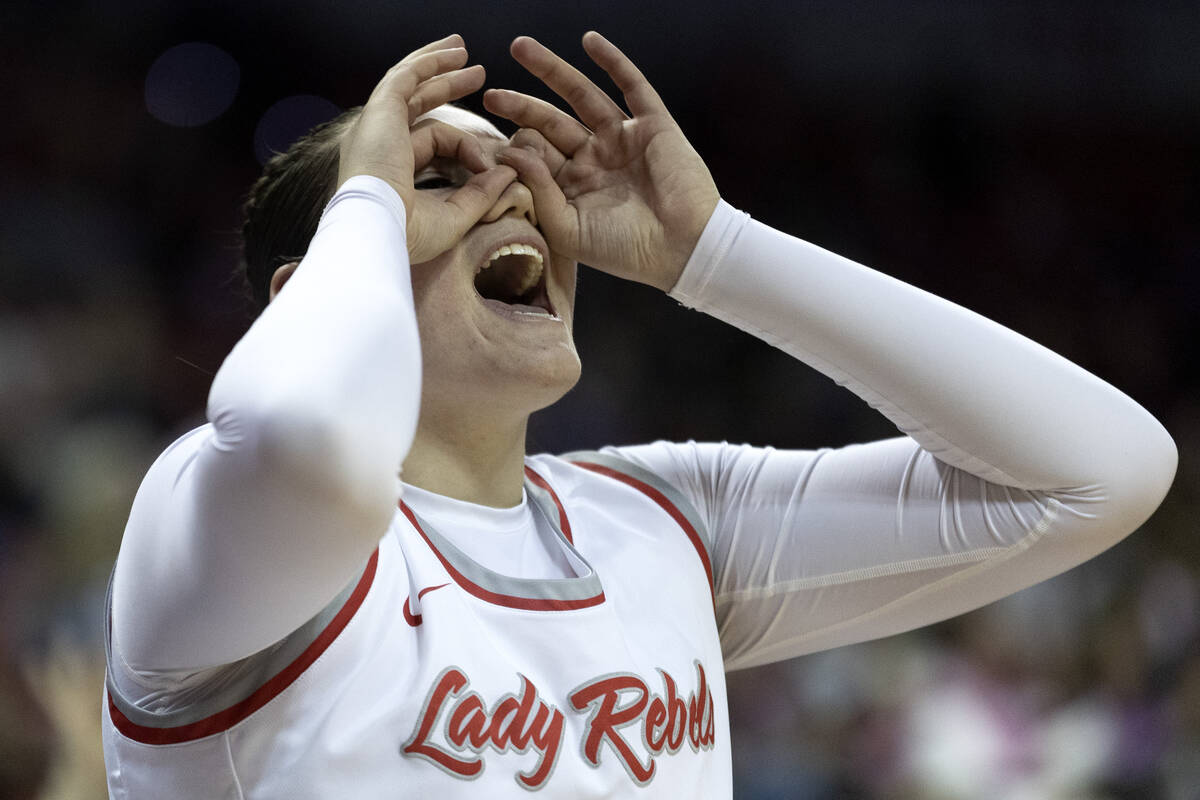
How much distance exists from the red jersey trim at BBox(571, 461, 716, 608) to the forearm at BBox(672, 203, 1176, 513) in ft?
0.78

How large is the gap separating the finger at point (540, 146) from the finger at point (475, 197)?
0.27ft

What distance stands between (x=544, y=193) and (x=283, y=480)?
640 mm

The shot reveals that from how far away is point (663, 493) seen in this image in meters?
1.36

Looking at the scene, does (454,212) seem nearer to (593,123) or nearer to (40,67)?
(593,123)

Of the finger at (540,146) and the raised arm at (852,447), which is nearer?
the raised arm at (852,447)

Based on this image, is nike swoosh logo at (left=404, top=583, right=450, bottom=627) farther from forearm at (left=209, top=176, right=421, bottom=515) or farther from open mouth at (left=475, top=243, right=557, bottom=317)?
open mouth at (left=475, top=243, right=557, bottom=317)

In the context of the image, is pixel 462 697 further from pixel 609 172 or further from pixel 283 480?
pixel 609 172

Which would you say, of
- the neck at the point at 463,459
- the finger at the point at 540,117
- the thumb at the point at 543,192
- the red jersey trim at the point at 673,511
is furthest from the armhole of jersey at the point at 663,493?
the finger at the point at 540,117

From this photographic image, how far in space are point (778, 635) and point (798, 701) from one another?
1841mm

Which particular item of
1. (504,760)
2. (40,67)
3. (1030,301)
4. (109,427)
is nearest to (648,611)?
(504,760)

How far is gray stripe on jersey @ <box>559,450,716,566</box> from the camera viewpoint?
53.4 inches

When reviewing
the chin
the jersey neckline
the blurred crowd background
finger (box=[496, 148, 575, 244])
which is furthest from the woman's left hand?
the blurred crowd background

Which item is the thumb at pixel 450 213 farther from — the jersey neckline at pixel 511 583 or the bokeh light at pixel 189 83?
the bokeh light at pixel 189 83

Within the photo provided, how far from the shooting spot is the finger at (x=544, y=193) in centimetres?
128
